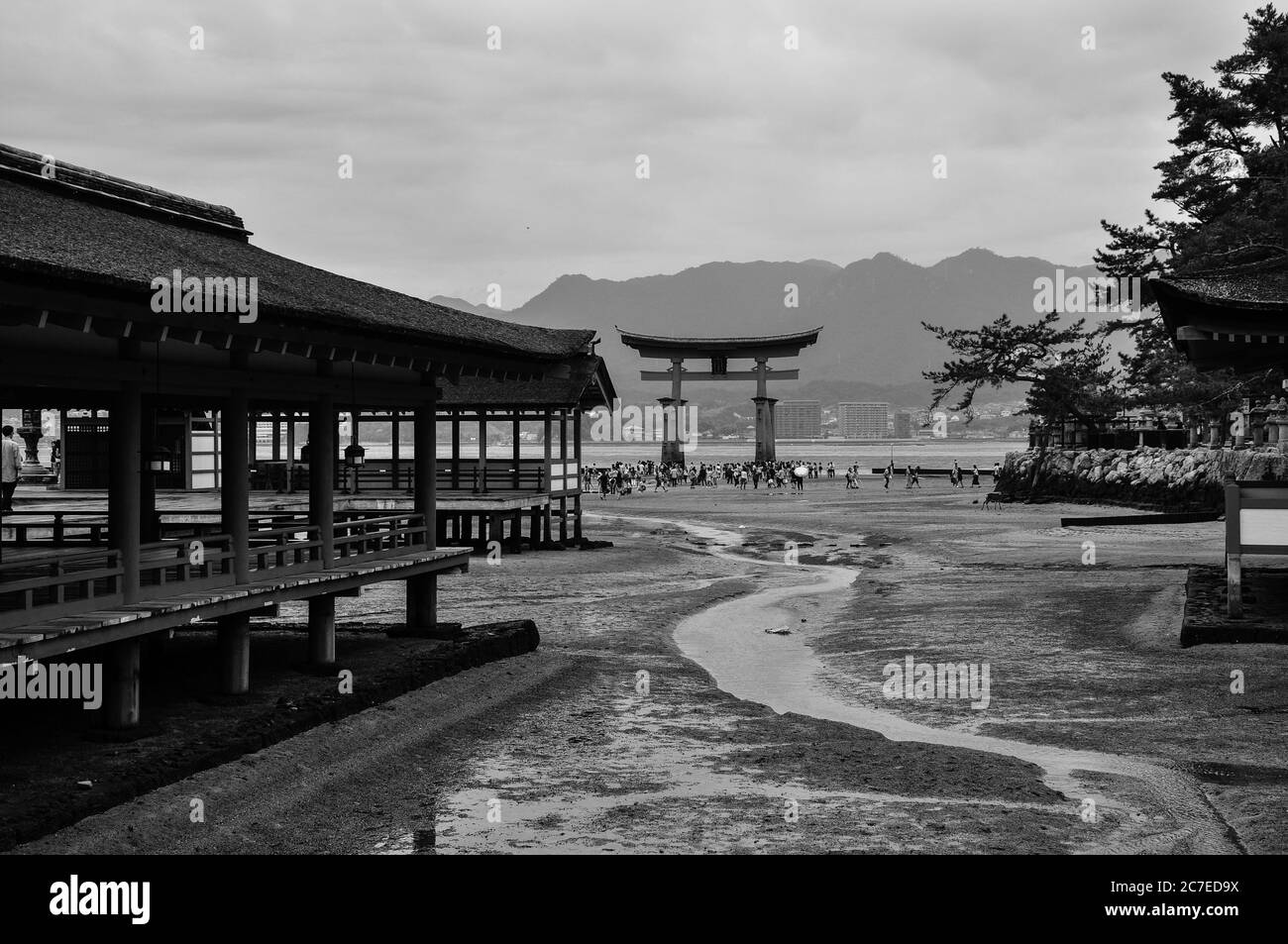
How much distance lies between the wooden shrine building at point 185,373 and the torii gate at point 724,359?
64.0 meters

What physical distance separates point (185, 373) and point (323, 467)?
3272 millimetres

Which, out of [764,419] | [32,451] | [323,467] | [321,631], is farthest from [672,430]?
[321,631]

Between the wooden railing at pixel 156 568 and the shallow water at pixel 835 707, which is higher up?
the wooden railing at pixel 156 568

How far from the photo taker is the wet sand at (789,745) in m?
9.26

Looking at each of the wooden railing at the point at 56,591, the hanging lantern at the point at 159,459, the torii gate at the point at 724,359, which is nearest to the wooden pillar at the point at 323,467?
the hanging lantern at the point at 159,459

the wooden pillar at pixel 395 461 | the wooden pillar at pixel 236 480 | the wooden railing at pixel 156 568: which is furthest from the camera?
the wooden pillar at pixel 395 461

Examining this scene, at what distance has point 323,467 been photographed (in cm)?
1473

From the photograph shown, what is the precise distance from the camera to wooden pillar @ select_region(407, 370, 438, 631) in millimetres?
17141

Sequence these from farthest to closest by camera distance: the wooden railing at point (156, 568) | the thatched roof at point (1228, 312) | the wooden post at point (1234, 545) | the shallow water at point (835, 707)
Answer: the wooden post at point (1234, 545)
the thatched roof at point (1228, 312)
the wooden railing at point (156, 568)
the shallow water at point (835, 707)

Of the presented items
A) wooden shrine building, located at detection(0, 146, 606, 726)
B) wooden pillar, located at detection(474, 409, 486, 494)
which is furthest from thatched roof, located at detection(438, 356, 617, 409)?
wooden shrine building, located at detection(0, 146, 606, 726)

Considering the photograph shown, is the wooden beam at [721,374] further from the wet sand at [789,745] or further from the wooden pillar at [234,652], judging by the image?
the wooden pillar at [234,652]

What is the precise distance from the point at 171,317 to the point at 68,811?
4.01m

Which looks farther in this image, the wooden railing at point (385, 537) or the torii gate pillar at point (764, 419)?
the torii gate pillar at point (764, 419)

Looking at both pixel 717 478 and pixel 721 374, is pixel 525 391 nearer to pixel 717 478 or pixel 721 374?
pixel 717 478
